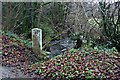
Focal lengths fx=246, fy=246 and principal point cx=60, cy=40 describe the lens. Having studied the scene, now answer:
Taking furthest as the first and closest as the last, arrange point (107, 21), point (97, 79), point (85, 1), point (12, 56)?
point (85, 1) → point (107, 21) → point (12, 56) → point (97, 79)

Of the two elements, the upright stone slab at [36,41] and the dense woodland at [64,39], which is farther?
the upright stone slab at [36,41]

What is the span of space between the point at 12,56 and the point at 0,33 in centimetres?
79

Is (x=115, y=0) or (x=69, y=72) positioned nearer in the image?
(x=69, y=72)

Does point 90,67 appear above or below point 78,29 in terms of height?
below

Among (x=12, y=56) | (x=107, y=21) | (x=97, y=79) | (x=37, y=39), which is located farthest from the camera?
(x=107, y=21)

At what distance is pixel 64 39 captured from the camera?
5.34 metres

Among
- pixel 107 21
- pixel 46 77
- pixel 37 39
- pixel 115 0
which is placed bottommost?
pixel 46 77

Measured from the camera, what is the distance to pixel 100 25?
15.0ft

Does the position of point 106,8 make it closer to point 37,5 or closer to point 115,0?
point 115,0

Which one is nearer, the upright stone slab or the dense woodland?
the dense woodland

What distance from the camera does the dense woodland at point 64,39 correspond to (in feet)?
9.87

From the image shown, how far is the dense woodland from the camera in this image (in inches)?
118

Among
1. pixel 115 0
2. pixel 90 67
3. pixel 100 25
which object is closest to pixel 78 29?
pixel 100 25

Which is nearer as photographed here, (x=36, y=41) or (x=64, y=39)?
(x=36, y=41)
